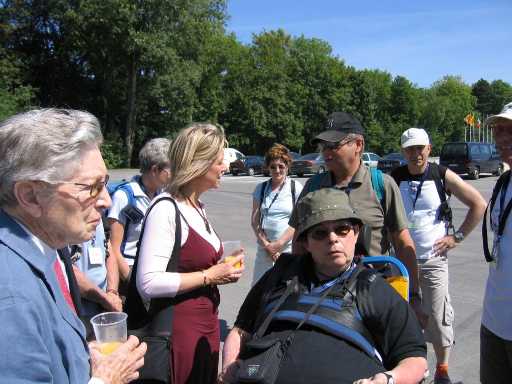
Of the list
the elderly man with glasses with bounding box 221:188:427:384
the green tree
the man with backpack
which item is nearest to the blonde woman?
the elderly man with glasses with bounding box 221:188:427:384

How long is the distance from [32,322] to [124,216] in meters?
2.58

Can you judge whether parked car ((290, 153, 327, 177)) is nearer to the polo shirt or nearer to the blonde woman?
the polo shirt

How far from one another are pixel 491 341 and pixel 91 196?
2.45 meters

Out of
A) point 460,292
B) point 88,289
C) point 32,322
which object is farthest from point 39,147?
point 460,292

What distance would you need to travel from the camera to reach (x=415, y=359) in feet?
6.70

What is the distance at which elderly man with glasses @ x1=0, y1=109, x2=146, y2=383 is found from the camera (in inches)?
46.1

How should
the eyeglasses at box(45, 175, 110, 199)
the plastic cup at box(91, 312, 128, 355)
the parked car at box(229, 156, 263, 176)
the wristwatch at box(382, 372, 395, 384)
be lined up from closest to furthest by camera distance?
the eyeglasses at box(45, 175, 110, 199), the plastic cup at box(91, 312, 128, 355), the wristwatch at box(382, 372, 395, 384), the parked car at box(229, 156, 263, 176)

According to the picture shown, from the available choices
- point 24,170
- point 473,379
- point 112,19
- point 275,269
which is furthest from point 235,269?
point 112,19

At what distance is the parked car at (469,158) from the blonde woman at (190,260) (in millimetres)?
23803

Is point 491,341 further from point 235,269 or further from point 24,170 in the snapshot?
point 24,170

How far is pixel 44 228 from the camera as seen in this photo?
1396mm

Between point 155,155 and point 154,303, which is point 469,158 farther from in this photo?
point 154,303

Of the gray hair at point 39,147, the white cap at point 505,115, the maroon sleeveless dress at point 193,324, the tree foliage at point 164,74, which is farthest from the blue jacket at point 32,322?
the tree foliage at point 164,74

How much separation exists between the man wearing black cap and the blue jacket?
5.88ft
